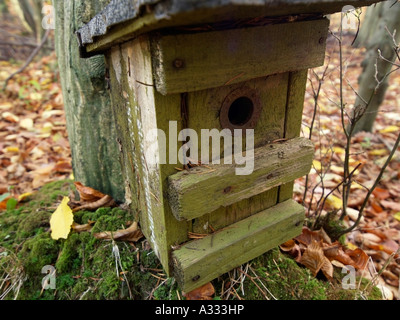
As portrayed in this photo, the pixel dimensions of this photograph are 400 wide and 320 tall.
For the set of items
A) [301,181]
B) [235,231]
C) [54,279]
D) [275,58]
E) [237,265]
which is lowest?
[301,181]

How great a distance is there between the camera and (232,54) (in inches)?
44.0

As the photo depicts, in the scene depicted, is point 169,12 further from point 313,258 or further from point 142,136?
point 313,258

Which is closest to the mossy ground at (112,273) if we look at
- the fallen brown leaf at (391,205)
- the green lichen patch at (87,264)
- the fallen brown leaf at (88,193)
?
the green lichen patch at (87,264)

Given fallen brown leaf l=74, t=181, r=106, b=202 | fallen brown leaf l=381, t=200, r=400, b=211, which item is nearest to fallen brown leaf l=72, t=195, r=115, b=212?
fallen brown leaf l=74, t=181, r=106, b=202

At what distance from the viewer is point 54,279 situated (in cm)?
174

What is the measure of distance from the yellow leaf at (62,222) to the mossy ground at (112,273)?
0.15 feet

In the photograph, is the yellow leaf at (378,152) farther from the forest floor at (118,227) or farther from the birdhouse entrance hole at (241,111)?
the birdhouse entrance hole at (241,111)

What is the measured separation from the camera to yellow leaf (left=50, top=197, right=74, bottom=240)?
6.01 ft

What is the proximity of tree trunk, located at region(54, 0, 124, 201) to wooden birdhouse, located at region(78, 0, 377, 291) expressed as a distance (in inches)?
6.4

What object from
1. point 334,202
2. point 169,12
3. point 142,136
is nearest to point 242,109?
point 142,136

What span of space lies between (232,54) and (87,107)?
1103 mm
